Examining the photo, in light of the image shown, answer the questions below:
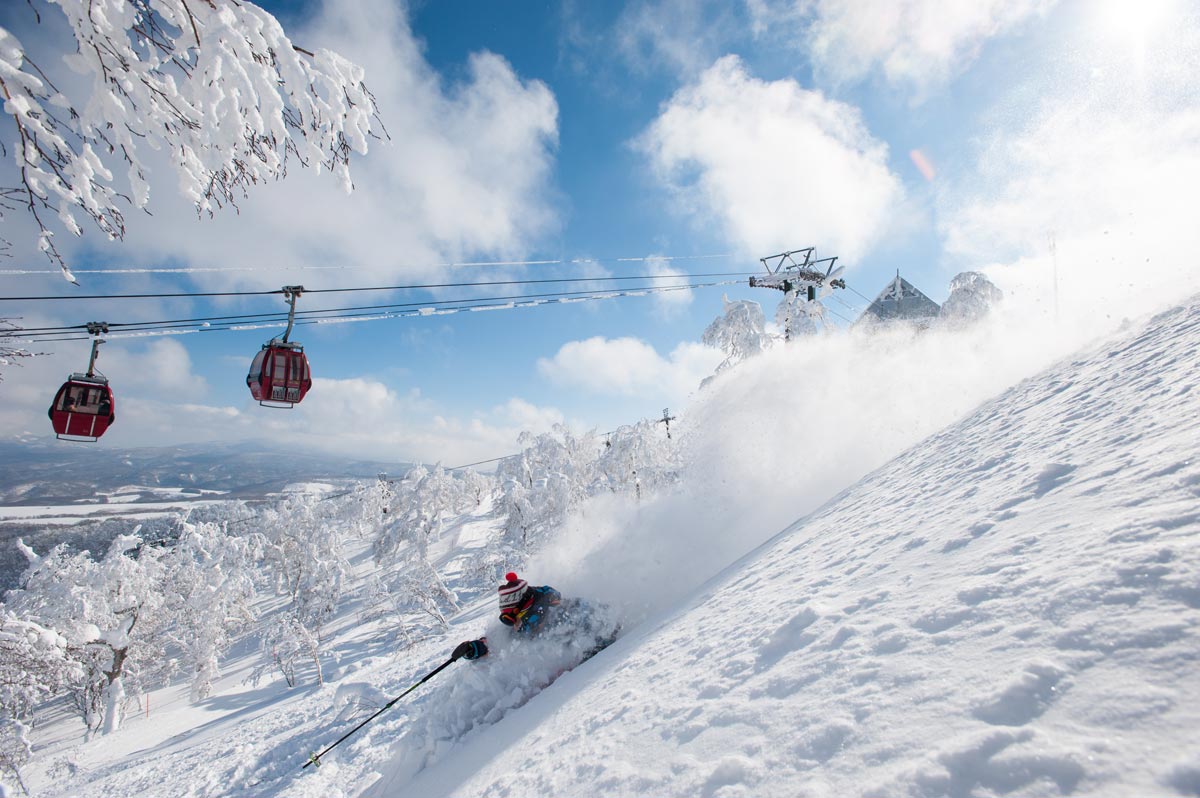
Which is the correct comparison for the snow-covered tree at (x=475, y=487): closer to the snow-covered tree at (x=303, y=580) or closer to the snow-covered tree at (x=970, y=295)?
the snow-covered tree at (x=303, y=580)

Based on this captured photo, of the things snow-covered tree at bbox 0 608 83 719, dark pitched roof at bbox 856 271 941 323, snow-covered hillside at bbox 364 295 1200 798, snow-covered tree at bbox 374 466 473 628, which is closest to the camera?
→ snow-covered hillside at bbox 364 295 1200 798

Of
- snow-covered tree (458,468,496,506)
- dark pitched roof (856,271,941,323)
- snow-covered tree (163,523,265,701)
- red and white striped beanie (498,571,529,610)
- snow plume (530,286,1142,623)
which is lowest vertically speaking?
snow-covered tree (163,523,265,701)

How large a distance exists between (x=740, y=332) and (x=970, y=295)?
51.2 feet

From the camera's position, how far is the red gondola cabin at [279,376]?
8461 mm

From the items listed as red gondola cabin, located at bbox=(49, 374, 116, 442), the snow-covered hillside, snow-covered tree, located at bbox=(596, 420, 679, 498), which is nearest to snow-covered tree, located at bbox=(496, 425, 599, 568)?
snow-covered tree, located at bbox=(596, 420, 679, 498)

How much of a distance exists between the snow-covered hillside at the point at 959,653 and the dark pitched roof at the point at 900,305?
34764mm

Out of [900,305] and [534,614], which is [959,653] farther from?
[900,305]

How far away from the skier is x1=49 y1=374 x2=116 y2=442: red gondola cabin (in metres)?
7.76

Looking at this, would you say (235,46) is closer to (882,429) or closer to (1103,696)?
(1103,696)

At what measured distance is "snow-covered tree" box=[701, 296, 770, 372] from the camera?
2298cm

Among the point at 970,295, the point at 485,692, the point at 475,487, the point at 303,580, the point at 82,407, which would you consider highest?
the point at 970,295

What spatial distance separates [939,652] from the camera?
2.41 m

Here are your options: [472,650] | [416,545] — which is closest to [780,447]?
[472,650]

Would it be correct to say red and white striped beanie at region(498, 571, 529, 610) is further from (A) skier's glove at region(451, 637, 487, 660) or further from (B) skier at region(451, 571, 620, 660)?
(A) skier's glove at region(451, 637, 487, 660)
